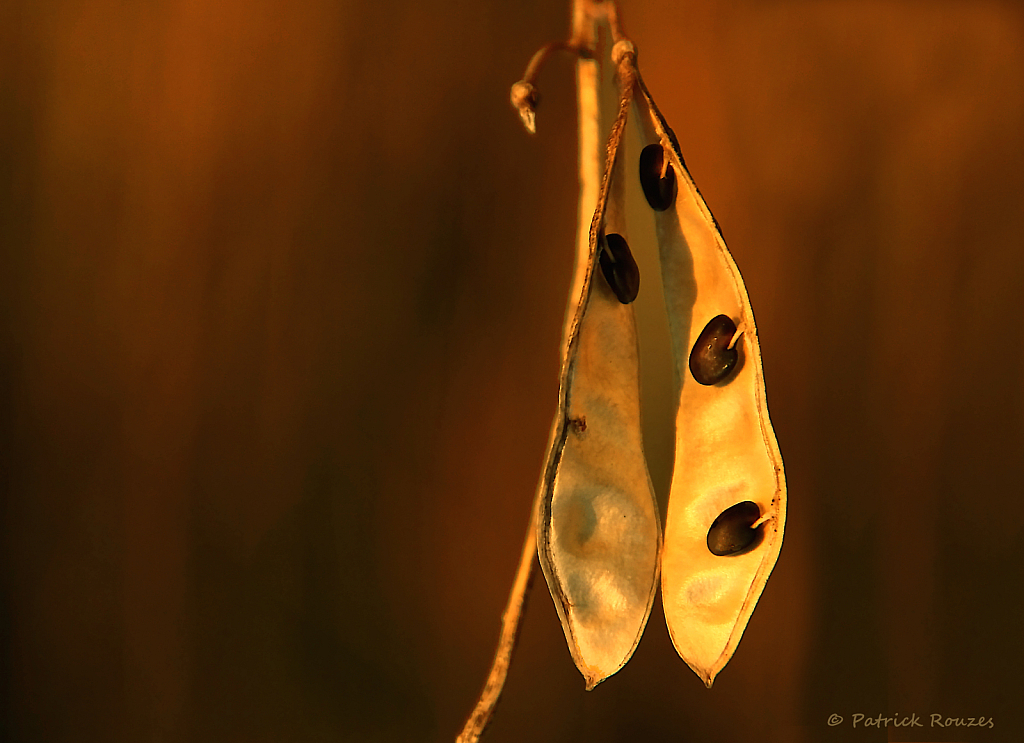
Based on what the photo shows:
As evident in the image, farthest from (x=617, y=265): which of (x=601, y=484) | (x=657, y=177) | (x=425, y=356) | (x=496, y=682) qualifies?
(x=496, y=682)

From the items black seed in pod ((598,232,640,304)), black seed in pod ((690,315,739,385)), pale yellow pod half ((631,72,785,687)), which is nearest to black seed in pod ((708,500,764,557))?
pale yellow pod half ((631,72,785,687))

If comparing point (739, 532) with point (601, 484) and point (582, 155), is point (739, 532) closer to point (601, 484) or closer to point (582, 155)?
point (601, 484)

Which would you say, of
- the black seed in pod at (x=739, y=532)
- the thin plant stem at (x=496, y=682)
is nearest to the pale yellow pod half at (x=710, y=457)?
the black seed in pod at (x=739, y=532)

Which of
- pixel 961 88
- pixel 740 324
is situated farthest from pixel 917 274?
pixel 740 324

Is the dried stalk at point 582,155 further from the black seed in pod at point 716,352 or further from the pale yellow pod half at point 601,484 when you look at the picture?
the black seed in pod at point 716,352

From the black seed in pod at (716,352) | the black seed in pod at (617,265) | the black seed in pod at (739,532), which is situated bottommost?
the black seed in pod at (739,532)

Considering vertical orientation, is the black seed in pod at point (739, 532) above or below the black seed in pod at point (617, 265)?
below

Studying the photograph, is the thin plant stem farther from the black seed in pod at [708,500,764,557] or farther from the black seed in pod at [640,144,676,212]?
the black seed in pod at [640,144,676,212]
